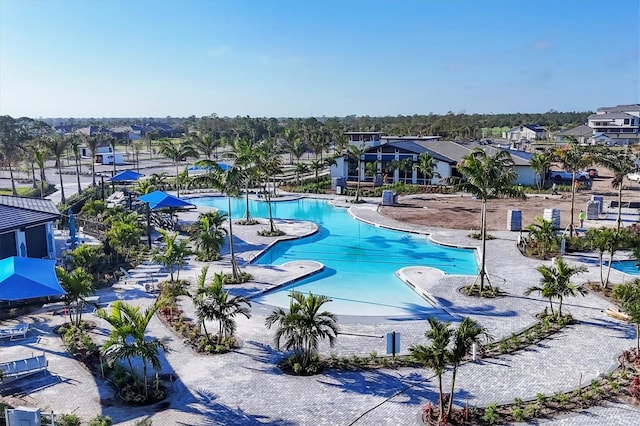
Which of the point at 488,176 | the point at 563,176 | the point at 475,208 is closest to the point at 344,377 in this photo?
the point at 488,176

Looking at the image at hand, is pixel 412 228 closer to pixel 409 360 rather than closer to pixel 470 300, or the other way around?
pixel 470 300

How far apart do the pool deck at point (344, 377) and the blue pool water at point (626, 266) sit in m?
5.27

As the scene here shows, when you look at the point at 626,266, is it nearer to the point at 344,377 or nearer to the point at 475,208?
the point at 475,208

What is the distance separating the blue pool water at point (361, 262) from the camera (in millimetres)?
20625

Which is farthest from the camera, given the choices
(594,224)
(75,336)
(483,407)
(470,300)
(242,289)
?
(594,224)

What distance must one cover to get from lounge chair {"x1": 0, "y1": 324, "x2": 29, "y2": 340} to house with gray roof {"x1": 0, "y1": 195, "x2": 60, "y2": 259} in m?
5.44

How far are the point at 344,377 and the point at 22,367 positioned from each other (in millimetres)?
8561

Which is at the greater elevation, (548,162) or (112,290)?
(548,162)

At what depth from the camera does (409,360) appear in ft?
49.4

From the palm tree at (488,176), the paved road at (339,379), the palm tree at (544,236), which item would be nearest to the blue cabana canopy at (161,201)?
the paved road at (339,379)

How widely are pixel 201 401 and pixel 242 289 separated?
865 centimetres

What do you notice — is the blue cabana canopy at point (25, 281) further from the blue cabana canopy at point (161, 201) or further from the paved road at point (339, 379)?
the blue cabana canopy at point (161, 201)

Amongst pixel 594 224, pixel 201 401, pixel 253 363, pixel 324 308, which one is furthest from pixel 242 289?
pixel 594 224

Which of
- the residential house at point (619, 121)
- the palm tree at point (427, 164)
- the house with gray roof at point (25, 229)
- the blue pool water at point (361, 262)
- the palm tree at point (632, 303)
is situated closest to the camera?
the palm tree at point (632, 303)
